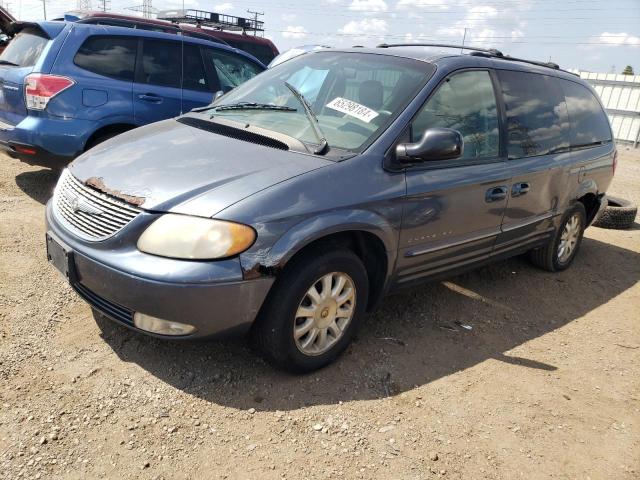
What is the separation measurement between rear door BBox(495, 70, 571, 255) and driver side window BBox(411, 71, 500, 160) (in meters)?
0.19

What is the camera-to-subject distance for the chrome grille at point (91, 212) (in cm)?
254

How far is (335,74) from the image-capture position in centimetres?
354

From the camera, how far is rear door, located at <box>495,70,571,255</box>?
3850mm

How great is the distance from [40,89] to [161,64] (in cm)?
138

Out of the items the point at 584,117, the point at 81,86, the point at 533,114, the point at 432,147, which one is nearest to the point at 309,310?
→ the point at 432,147

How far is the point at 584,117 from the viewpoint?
4750 mm

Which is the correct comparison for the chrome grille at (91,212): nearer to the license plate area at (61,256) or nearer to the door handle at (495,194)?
the license plate area at (61,256)

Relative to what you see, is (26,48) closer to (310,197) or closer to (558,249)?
(310,197)

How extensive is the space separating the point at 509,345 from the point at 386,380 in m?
1.08

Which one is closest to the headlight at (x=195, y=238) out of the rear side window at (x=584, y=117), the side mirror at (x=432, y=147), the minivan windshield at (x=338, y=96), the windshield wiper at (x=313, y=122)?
the windshield wiper at (x=313, y=122)

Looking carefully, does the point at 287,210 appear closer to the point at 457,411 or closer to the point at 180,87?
the point at 457,411

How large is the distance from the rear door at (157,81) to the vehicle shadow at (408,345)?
3081 millimetres

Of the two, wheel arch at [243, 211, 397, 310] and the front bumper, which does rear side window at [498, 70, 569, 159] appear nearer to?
wheel arch at [243, 211, 397, 310]

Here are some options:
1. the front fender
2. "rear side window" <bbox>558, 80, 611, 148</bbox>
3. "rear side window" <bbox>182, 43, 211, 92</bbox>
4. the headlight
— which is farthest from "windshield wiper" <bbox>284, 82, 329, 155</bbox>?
"rear side window" <bbox>182, 43, 211, 92</bbox>
